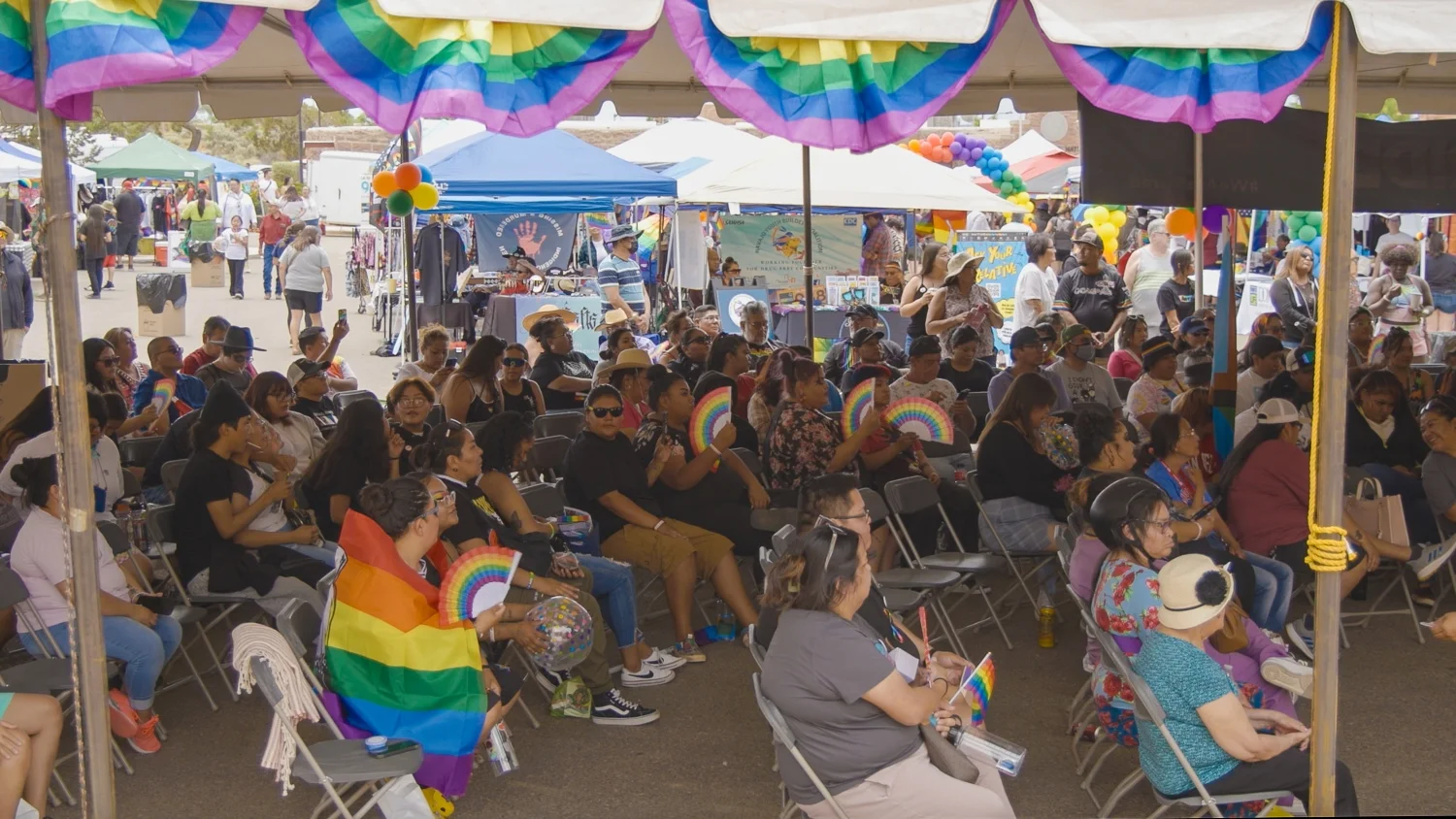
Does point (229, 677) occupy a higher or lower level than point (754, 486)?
lower

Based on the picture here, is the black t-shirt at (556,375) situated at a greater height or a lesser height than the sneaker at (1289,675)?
greater

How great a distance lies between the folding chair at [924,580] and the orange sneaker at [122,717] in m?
2.72

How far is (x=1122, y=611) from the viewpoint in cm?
404

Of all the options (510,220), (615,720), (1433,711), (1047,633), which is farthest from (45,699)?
(510,220)

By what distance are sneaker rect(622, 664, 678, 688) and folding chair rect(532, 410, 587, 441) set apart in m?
2.38

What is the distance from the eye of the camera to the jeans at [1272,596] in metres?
5.24

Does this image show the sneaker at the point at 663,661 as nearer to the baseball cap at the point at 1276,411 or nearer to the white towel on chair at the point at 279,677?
the white towel on chair at the point at 279,677

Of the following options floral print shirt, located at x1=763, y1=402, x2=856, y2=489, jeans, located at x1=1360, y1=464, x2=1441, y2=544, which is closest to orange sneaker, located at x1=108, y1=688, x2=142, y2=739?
floral print shirt, located at x1=763, y1=402, x2=856, y2=489

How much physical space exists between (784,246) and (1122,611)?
1109 centimetres

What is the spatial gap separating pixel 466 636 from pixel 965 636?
2638 millimetres

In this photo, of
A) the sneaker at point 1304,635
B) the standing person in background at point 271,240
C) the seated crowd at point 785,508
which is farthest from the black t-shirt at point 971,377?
the standing person in background at point 271,240

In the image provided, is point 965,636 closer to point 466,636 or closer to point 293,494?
point 466,636

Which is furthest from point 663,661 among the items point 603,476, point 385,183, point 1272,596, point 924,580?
point 385,183

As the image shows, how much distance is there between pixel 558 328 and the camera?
353 inches
